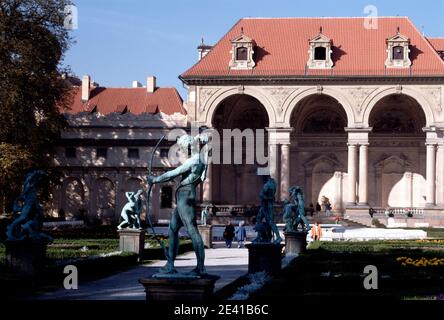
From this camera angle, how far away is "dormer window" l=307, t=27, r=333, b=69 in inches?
2258

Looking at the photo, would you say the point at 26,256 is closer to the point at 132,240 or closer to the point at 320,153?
the point at 132,240

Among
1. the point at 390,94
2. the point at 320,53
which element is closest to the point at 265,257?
the point at 390,94

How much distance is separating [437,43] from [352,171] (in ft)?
44.5

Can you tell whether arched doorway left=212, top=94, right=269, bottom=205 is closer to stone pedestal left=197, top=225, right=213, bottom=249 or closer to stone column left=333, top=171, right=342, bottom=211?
stone column left=333, top=171, right=342, bottom=211

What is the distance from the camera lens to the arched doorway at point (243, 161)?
204ft

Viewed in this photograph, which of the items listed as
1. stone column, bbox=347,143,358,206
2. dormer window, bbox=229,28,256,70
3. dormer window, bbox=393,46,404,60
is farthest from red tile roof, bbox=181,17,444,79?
stone column, bbox=347,143,358,206

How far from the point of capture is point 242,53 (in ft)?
192

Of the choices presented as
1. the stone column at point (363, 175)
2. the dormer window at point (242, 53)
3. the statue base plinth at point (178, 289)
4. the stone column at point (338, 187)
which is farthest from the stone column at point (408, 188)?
the statue base plinth at point (178, 289)

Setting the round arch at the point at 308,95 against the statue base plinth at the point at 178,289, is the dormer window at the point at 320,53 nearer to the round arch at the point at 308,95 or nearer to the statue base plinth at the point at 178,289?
the round arch at the point at 308,95

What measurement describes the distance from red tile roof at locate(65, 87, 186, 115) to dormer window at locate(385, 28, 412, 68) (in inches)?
639

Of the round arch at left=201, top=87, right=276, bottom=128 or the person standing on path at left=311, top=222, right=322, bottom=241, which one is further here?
the round arch at left=201, top=87, right=276, bottom=128

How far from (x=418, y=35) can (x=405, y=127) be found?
6.37 metres

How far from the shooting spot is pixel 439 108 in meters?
55.2

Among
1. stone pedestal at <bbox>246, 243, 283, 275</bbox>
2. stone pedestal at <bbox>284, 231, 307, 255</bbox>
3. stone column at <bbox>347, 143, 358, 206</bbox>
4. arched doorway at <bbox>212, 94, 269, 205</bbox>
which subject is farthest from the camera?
arched doorway at <bbox>212, 94, 269, 205</bbox>
